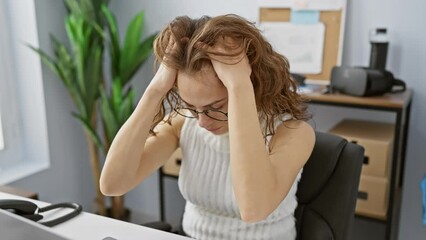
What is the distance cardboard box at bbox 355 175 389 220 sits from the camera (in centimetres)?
174

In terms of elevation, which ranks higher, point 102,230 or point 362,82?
point 362,82

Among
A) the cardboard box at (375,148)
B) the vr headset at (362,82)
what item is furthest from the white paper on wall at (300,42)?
the cardboard box at (375,148)

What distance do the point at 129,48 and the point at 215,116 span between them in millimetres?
1356

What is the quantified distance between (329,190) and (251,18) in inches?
51.3

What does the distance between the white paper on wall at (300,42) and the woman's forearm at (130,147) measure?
1109 millimetres

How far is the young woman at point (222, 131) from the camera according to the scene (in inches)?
38.4

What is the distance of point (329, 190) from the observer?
45.4 inches

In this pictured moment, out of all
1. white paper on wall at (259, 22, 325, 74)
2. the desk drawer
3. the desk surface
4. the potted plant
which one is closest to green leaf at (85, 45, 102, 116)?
the potted plant

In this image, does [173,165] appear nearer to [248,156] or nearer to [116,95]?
[116,95]

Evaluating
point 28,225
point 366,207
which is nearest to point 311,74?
point 366,207

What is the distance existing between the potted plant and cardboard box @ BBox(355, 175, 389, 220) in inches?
47.5

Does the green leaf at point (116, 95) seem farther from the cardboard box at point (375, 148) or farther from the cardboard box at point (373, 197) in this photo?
the cardboard box at point (373, 197)

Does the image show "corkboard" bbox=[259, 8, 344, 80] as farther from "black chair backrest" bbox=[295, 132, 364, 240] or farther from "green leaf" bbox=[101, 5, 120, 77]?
"black chair backrest" bbox=[295, 132, 364, 240]

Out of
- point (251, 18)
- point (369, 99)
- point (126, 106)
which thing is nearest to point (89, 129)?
point (126, 106)
